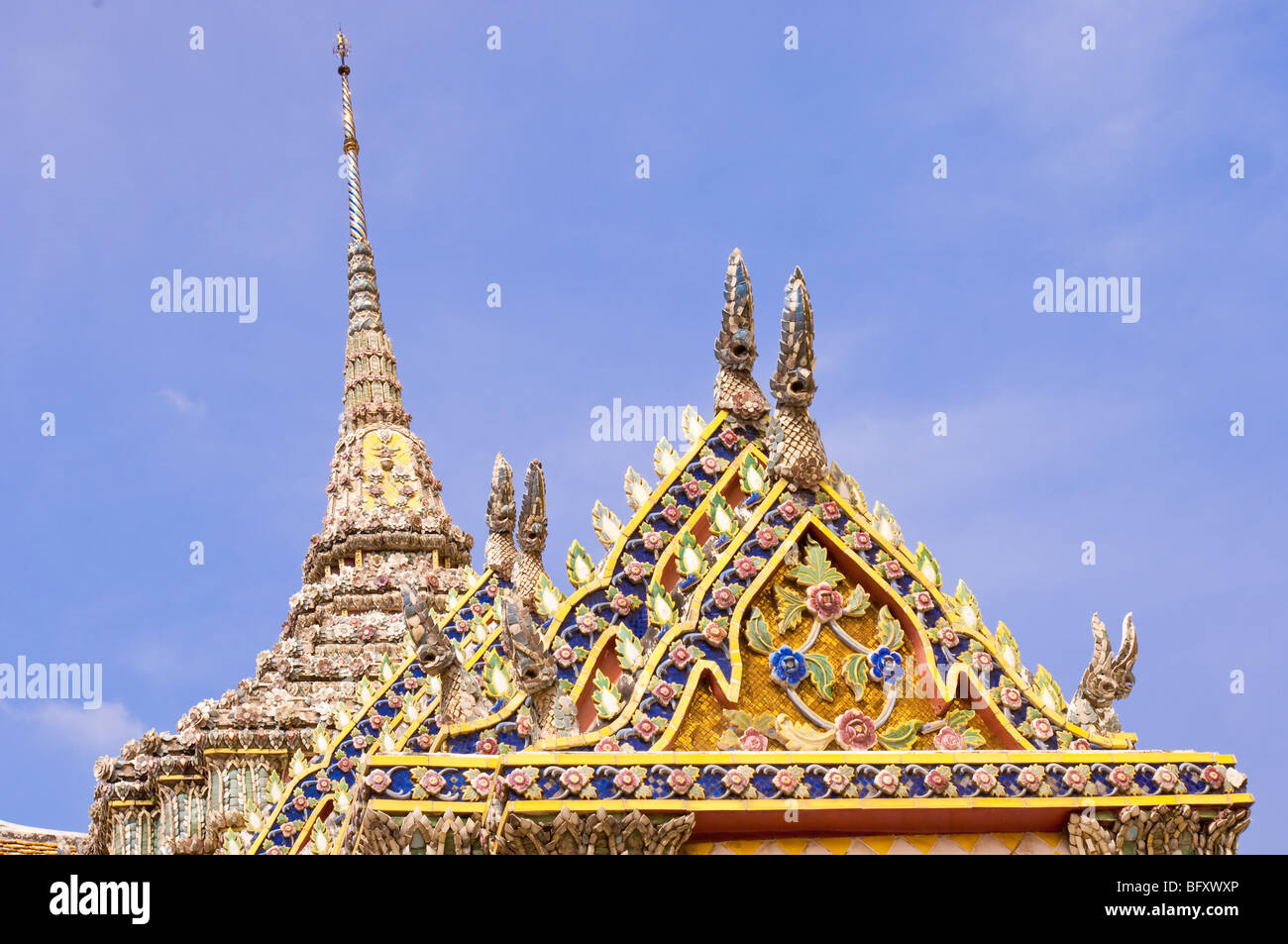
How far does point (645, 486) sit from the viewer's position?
16094 millimetres

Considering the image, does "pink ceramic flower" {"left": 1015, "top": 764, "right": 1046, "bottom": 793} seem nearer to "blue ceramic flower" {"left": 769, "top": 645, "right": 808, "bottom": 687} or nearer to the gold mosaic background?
the gold mosaic background

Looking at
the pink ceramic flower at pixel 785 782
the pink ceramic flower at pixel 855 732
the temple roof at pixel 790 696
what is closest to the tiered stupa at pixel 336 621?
the temple roof at pixel 790 696

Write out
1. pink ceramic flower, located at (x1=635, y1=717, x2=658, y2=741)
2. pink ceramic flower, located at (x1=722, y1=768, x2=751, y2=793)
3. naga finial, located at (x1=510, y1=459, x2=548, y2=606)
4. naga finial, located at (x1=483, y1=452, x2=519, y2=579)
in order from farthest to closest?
naga finial, located at (x1=483, y1=452, x2=519, y2=579) → naga finial, located at (x1=510, y1=459, x2=548, y2=606) → pink ceramic flower, located at (x1=635, y1=717, x2=658, y2=741) → pink ceramic flower, located at (x1=722, y1=768, x2=751, y2=793)

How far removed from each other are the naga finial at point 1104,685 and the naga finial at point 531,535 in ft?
21.2

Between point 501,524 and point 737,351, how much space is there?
7.82 m

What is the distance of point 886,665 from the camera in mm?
12695

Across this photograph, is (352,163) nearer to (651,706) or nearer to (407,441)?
(407,441)

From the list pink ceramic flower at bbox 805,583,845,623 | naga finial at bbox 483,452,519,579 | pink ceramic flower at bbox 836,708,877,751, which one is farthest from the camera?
naga finial at bbox 483,452,519,579

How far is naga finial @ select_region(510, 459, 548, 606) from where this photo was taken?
17875 mm

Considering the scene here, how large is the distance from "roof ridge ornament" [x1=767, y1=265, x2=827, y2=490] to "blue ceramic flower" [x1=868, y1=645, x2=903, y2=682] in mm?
1563

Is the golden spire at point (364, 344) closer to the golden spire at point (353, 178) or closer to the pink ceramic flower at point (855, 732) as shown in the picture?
the golden spire at point (353, 178)

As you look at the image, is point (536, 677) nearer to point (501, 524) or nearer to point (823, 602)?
point (823, 602)

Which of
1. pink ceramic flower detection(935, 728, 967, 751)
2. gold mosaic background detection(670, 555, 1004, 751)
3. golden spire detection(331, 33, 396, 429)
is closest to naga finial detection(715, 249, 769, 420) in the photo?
gold mosaic background detection(670, 555, 1004, 751)
